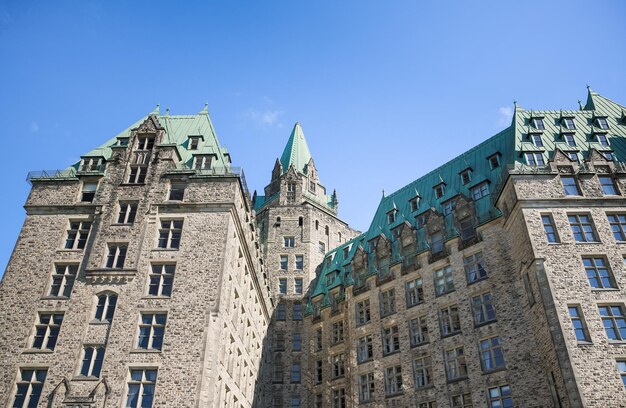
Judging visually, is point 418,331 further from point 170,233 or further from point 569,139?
point 170,233

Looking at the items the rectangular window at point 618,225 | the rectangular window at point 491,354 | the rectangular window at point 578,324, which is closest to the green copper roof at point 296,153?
the rectangular window at point 491,354

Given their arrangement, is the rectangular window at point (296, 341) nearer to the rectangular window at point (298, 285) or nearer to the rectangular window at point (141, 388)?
the rectangular window at point (298, 285)

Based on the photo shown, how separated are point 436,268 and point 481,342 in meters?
7.61

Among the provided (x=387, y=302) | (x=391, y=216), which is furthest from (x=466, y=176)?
(x=387, y=302)

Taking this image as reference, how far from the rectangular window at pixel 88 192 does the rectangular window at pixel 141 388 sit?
15.4 metres

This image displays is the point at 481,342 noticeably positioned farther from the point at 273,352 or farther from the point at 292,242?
the point at 292,242

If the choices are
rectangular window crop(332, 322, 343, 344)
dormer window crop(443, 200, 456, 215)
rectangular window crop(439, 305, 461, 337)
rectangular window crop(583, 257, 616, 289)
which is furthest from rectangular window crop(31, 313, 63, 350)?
rectangular window crop(583, 257, 616, 289)

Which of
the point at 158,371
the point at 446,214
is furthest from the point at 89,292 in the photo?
the point at 446,214

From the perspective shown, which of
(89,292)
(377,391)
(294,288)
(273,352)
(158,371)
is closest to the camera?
(158,371)

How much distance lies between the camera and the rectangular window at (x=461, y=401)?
3447 cm

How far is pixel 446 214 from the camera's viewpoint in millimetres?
44312

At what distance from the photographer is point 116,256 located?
35812 mm

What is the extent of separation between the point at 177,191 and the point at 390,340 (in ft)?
70.9

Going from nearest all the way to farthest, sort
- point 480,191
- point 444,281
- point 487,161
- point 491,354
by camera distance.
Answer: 1. point 491,354
2. point 444,281
3. point 480,191
4. point 487,161
